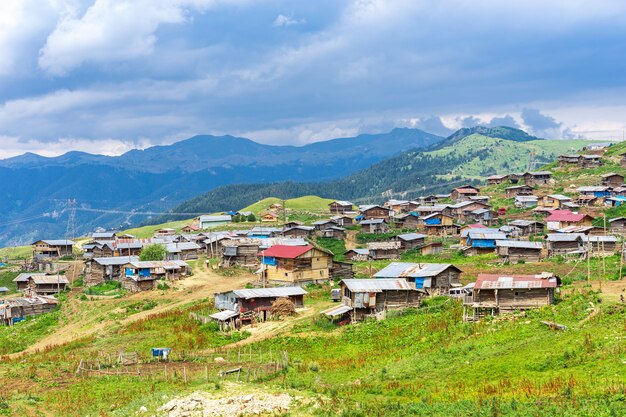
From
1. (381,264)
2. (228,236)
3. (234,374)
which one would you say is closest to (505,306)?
(234,374)

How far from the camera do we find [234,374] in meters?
36.8

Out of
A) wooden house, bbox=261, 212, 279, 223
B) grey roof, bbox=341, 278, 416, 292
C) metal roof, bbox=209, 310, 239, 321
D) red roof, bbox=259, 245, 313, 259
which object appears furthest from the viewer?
wooden house, bbox=261, 212, 279, 223

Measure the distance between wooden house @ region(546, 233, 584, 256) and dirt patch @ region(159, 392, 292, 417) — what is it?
66969 mm

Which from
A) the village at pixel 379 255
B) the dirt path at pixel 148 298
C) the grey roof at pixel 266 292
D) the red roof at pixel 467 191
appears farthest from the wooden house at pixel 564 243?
the red roof at pixel 467 191

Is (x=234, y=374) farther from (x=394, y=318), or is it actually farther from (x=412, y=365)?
(x=394, y=318)

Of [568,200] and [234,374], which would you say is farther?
[568,200]

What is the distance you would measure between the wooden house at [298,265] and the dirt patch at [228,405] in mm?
45346

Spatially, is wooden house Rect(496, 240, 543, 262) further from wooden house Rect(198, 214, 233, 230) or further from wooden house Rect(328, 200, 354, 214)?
wooden house Rect(198, 214, 233, 230)

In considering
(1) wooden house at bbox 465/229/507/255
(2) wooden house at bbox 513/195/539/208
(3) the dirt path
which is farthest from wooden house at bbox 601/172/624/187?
(3) the dirt path

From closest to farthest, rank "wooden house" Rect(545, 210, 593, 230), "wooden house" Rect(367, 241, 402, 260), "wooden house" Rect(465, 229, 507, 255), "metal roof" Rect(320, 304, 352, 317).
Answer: "metal roof" Rect(320, 304, 352, 317) → "wooden house" Rect(465, 229, 507, 255) → "wooden house" Rect(545, 210, 593, 230) → "wooden house" Rect(367, 241, 402, 260)

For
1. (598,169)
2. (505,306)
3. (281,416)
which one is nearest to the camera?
(281,416)

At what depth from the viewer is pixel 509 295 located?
156 feet

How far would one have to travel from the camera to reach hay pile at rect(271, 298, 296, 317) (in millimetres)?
57531

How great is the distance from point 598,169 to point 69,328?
12688 cm
